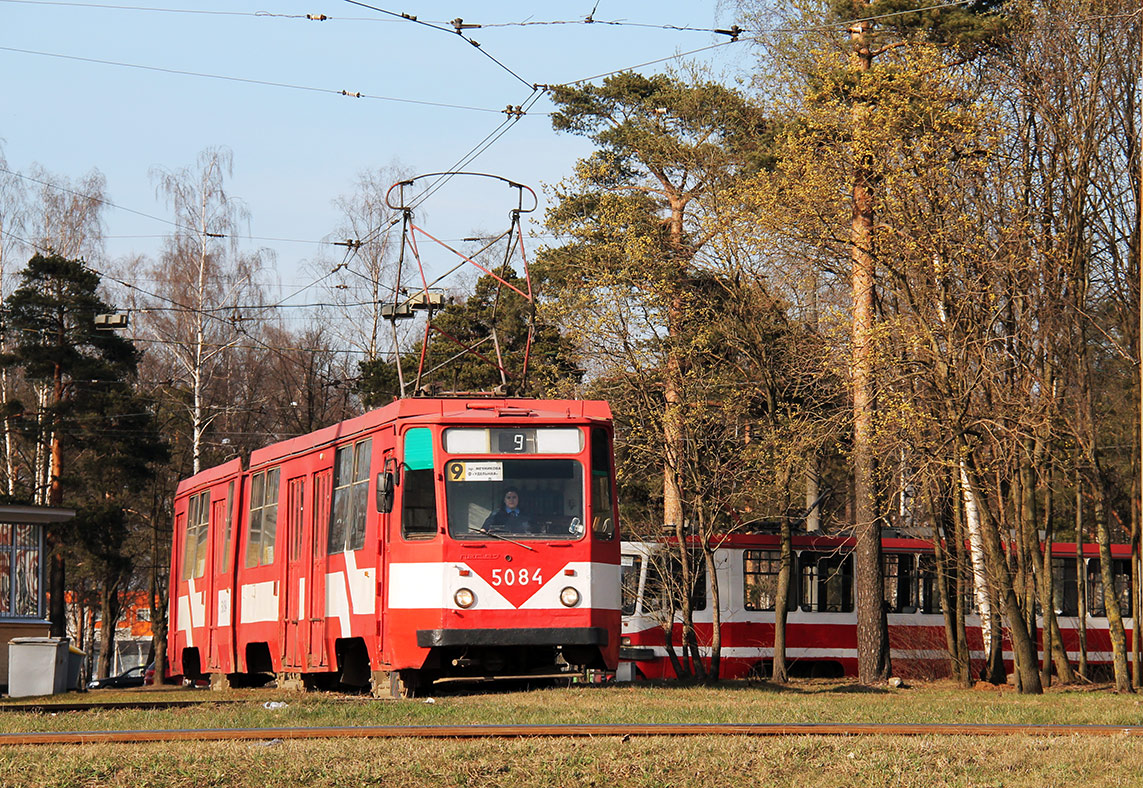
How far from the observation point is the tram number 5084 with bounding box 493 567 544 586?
1494 cm

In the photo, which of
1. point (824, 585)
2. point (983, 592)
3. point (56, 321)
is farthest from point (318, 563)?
point (56, 321)

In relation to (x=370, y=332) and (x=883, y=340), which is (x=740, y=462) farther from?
(x=370, y=332)

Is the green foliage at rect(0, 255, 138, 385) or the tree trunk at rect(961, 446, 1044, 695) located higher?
the green foliage at rect(0, 255, 138, 385)

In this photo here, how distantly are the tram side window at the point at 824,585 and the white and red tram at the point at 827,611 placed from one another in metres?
0.02

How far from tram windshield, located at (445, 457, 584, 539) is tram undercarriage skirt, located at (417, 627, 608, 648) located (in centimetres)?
94

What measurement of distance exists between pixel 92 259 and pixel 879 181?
3808 centimetres

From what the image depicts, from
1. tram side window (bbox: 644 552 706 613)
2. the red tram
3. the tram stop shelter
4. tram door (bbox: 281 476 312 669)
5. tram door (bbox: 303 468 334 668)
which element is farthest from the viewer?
tram side window (bbox: 644 552 706 613)

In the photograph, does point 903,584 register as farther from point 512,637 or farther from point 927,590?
point 512,637

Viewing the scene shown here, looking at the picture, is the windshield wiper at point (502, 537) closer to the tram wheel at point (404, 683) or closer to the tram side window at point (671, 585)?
the tram wheel at point (404, 683)

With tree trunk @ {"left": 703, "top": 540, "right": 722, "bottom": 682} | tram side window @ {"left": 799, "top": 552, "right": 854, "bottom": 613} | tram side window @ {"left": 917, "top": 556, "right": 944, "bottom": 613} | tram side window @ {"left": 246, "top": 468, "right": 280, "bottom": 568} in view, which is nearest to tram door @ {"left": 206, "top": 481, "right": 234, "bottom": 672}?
tram side window @ {"left": 246, "top": 468, "right": 280, "bottom": 568}

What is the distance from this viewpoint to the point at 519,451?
15.2 metres

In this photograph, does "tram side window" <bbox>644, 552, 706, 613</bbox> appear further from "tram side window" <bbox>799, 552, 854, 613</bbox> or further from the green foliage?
the green foliage

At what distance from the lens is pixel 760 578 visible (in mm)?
30422

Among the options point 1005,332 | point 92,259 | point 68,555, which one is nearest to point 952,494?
point 1005,332
